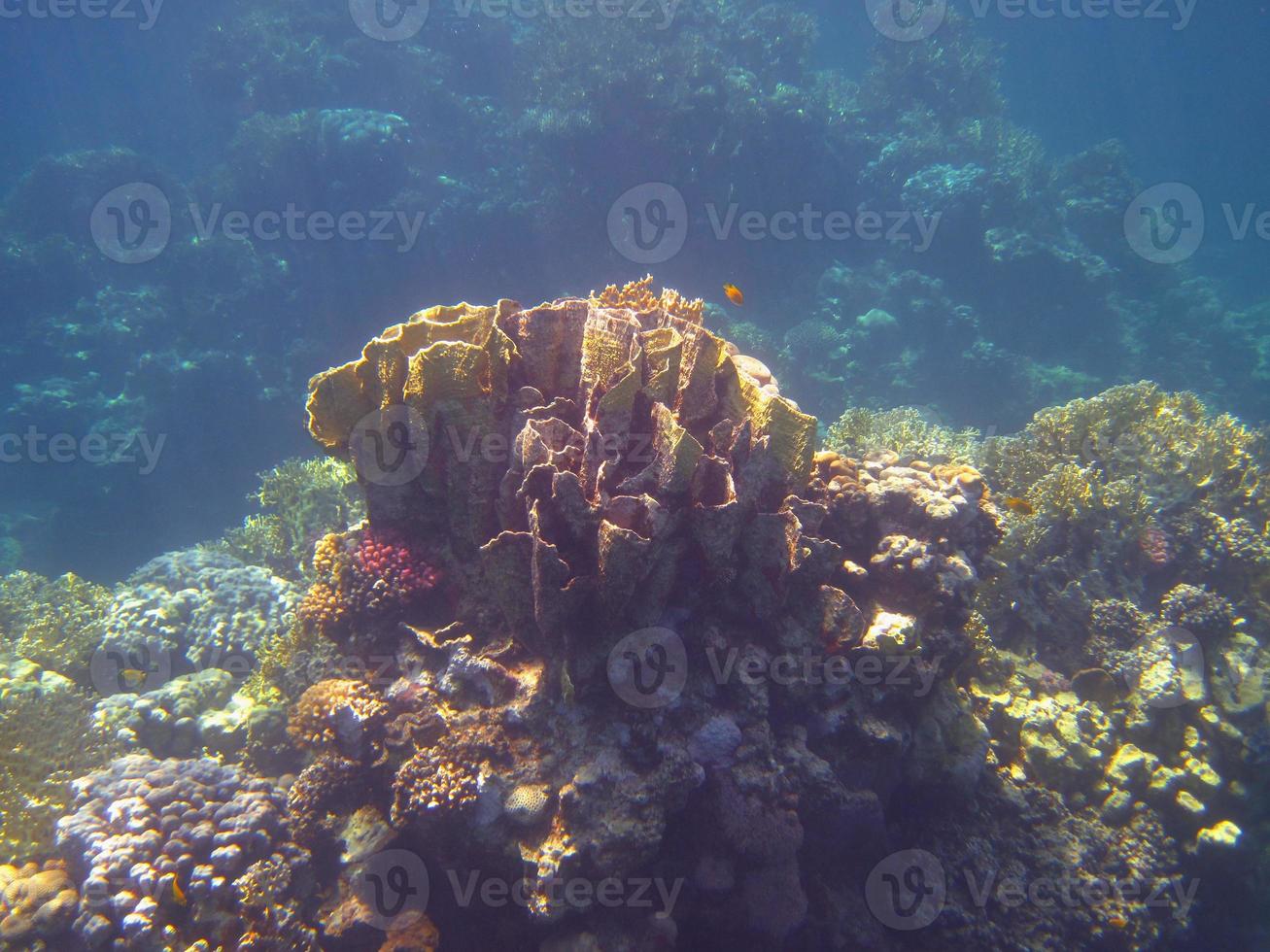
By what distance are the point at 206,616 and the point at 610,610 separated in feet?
20.3

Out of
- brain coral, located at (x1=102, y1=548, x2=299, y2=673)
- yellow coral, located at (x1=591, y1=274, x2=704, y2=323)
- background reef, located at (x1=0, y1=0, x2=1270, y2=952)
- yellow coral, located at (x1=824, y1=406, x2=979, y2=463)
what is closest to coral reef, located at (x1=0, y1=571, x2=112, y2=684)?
background reef, located at (x1=0, y1=0, x2=1270, y2=952)

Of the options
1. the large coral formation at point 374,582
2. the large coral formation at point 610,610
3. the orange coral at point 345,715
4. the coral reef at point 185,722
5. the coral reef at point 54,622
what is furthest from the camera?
the coral reef at point 54,622

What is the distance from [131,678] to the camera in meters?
5.80

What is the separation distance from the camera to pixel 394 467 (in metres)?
4.18

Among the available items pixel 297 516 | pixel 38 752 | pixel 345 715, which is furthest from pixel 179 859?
pixel 297 516

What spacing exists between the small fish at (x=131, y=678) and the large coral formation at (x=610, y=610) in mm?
2847

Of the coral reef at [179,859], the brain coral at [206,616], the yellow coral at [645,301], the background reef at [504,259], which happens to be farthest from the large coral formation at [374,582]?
the background reef at [504,259]

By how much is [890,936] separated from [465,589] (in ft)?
11.5

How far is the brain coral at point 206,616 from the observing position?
6.82 metres

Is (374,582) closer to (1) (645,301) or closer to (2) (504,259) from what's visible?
(1) (645,301)

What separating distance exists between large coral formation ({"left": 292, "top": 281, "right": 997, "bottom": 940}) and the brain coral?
342 centimetres

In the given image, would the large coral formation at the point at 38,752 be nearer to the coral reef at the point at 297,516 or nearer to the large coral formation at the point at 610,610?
the large coral formation at the point at 610,610

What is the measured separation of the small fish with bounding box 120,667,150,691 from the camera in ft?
19.0

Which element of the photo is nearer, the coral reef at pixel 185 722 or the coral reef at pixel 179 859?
the coral reef at pixel 179 859
